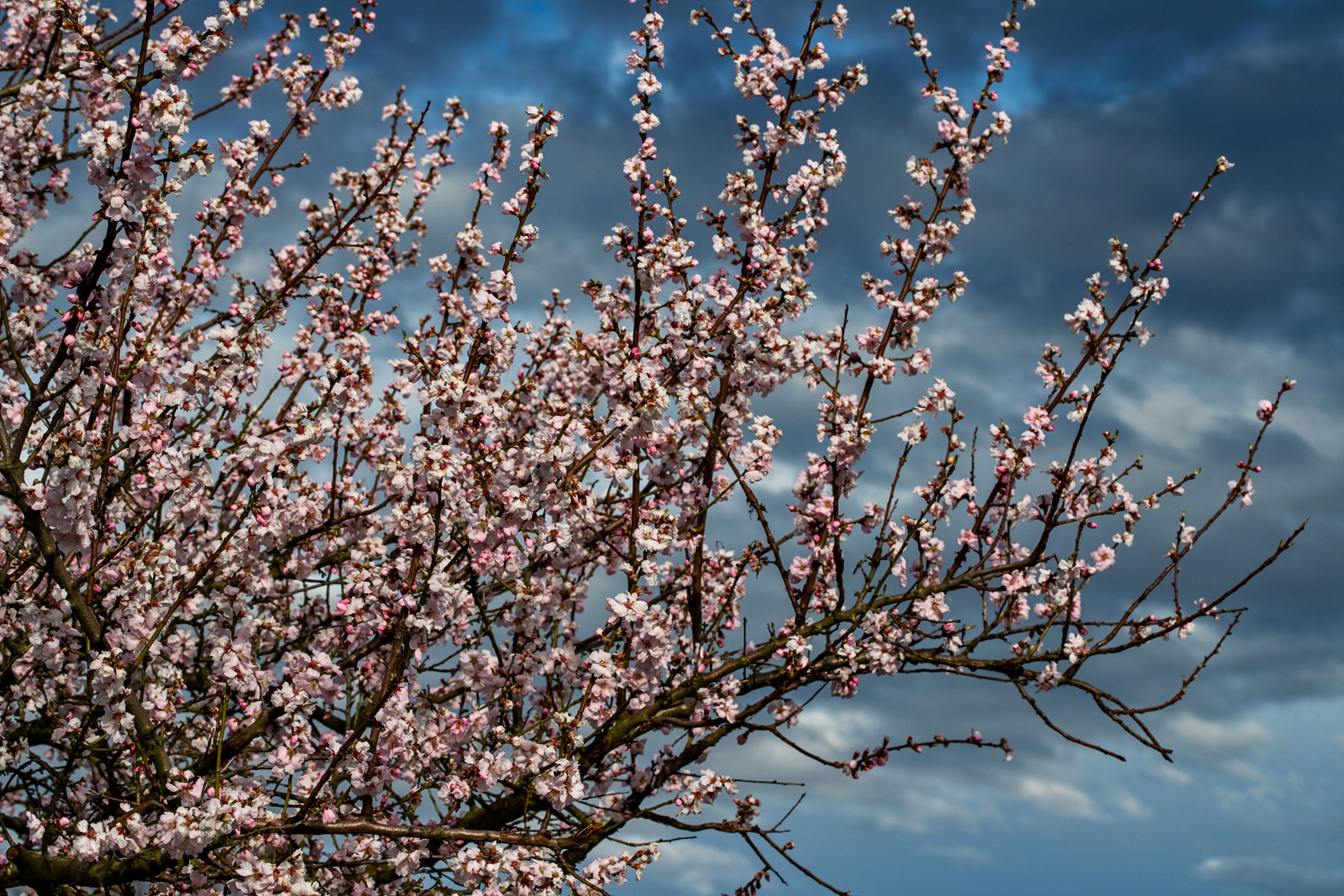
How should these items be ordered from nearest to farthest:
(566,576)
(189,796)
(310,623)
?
1. (189,796)
2. (566,576)
3. (310,623)

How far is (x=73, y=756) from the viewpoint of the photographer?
25.1 feet

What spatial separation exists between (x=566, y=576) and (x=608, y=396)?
1.96 meters

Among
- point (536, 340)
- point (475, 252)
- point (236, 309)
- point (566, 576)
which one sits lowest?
point (566, 576)

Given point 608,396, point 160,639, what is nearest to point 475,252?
point 608,396

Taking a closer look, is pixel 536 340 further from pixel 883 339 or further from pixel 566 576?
pixel 883 339

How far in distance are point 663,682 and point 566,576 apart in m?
1.29

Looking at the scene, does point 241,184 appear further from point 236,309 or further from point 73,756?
point 73,756

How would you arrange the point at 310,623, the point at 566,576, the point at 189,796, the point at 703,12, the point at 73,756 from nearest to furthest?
the point at 189,796 < the point at 73,756 < the point at 703,12 < the point at 566,576 < the point at 310,623

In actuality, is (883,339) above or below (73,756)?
above

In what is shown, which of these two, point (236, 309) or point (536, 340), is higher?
point (536, 340)

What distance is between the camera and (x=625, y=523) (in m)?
8.41

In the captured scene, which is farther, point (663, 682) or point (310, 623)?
point (310, 623)

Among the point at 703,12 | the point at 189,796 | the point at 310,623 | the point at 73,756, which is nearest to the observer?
the point at 189,796

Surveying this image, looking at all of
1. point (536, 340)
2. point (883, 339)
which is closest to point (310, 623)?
point (536, 340)
